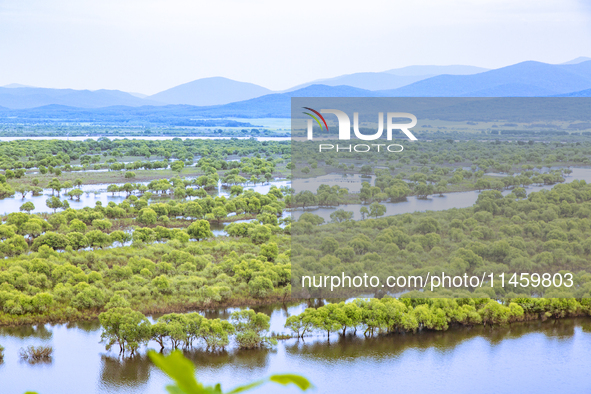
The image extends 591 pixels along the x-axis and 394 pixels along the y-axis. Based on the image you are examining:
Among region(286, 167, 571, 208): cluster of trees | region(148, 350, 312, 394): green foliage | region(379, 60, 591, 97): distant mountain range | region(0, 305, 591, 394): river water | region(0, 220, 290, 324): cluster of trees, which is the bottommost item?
region(0, 305, 591, 394): river water

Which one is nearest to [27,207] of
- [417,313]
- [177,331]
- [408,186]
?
[177,331]

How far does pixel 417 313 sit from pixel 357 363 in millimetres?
2456

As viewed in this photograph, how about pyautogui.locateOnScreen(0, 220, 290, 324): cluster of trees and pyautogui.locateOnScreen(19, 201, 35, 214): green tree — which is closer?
pyautogui.locateOnScreen(0, 220, 290, 324): cluster of trees

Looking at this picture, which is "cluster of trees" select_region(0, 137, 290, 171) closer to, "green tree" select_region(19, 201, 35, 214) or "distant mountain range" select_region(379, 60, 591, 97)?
"green tree" select_region(19, 201, 35, 214)

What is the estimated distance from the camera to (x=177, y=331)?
13.4 m

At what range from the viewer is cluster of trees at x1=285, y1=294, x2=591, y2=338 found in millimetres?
14172

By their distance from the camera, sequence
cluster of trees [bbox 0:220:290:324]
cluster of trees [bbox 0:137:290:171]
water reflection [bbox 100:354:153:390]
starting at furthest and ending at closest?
cluster of trees [bbox 0:137:290:171], cluster of trees [bbox 0:220:290:324], water reflection [bbox 100:354:153:390]

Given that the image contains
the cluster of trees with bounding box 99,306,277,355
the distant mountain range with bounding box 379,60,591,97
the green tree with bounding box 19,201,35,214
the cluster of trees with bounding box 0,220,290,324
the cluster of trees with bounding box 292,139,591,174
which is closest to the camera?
the cluster of trees with bounding box 292,139,591,174

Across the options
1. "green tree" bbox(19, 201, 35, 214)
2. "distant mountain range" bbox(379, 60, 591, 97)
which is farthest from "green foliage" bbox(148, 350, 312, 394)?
"green tree" bbox(19, 201, 35, 214)

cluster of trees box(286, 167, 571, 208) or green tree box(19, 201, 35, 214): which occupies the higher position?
cluster of trees box(286, 167, 571, 208)

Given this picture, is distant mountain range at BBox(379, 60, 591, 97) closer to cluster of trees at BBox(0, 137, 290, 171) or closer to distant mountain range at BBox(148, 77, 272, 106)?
cluster of trees at BBox(0, 137, 290, 171)

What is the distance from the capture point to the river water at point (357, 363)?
12164 mm

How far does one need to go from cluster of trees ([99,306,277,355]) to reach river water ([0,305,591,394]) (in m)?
0.28

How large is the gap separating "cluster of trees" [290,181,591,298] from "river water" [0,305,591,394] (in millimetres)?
2156
